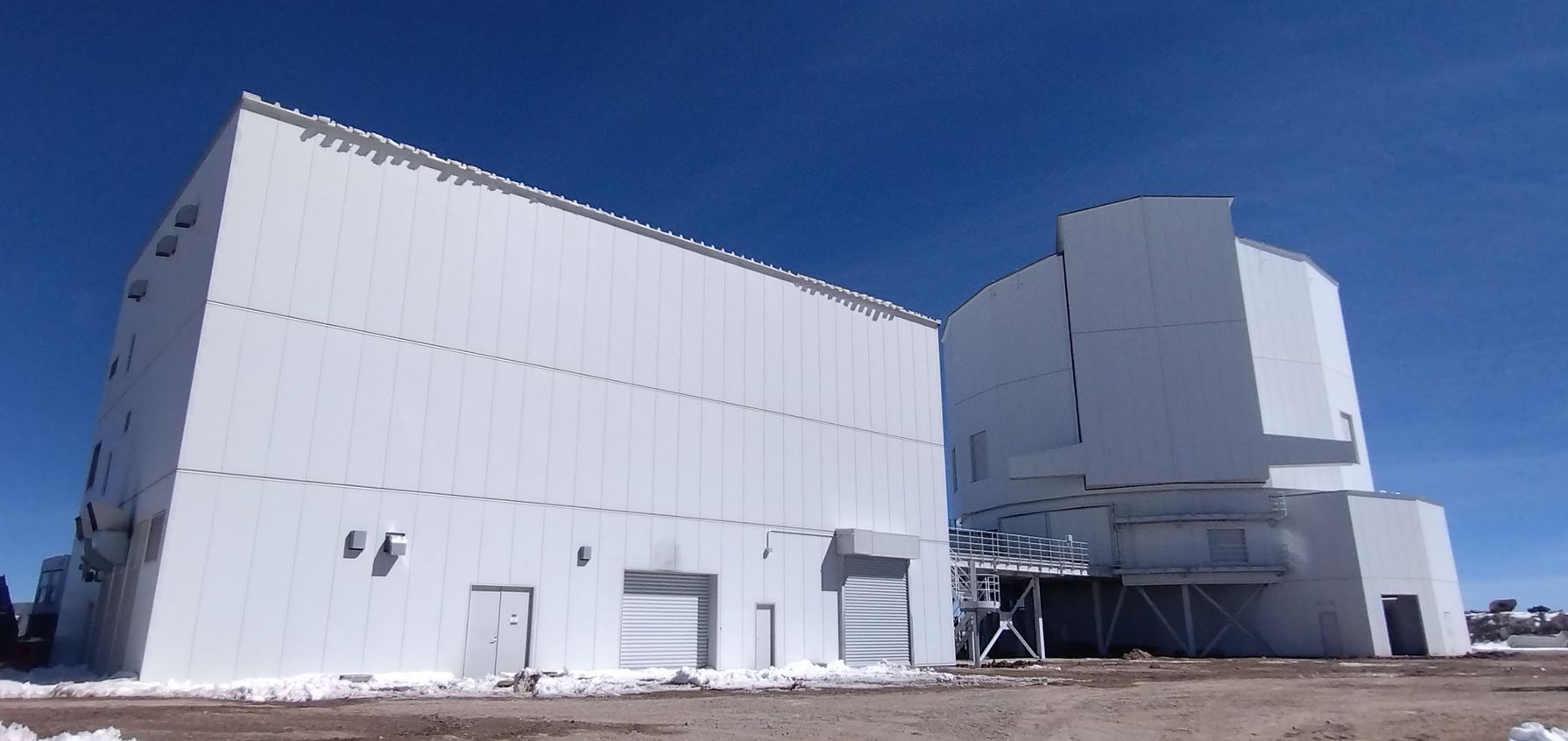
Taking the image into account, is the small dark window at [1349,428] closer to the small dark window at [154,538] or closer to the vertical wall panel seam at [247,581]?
the vertical wall panel seam at [247,581]

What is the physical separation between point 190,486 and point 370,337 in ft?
13.6

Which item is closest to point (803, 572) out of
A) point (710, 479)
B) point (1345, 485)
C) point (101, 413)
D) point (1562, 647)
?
point (710, 479)

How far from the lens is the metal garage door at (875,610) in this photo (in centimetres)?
2531

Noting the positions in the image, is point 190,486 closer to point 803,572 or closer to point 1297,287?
point 803,572

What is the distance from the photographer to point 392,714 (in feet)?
40.1

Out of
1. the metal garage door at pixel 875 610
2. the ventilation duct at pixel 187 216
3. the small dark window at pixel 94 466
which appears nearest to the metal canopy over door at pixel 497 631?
the metal garage door at pixel 875 610

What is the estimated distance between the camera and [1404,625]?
37531 millimetres

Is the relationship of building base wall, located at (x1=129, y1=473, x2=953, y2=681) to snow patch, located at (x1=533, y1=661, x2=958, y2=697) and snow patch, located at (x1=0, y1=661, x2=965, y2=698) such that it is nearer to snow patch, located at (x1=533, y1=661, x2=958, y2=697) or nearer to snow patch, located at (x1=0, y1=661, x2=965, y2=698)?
snow patch, located at (x1=0, y1=661, x2=965, y2=698)

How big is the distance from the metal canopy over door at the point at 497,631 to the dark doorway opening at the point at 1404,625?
3327cm

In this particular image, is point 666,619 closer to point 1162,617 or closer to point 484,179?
point 484,179

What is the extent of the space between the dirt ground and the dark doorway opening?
61.1 ft

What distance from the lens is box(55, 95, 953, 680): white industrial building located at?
16594mm

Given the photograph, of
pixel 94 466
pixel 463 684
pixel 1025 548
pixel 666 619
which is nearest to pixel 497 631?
pixel 463 684

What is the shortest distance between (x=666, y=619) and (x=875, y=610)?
680cm
